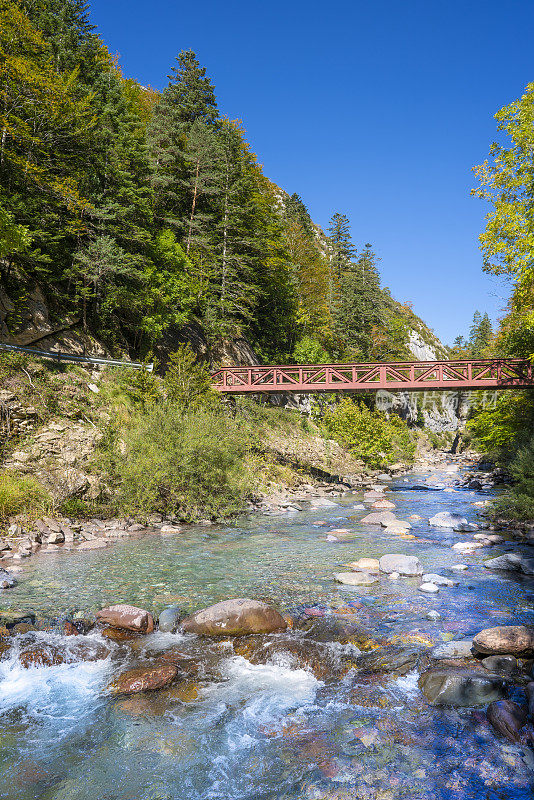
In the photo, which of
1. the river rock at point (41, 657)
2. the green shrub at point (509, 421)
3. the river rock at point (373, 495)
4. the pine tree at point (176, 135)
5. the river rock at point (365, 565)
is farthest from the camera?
the pine tree at point (176, 135)

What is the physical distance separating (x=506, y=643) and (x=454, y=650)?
66 cm

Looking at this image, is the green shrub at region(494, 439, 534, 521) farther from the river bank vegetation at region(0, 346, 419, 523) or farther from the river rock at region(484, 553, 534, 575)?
the river bank vegetation at region(0, 346, 419, 523)

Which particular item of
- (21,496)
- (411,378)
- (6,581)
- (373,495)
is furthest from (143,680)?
(411,378)

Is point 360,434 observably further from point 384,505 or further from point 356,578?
point 356,578

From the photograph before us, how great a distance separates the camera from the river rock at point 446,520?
15164mm

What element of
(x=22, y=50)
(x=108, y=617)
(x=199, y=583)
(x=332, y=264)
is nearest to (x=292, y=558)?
(x=199, y=583)

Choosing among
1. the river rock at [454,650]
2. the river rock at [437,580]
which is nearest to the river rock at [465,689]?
the river rock at [454,650]

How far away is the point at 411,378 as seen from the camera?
73.2ft

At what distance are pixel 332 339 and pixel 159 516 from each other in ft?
105

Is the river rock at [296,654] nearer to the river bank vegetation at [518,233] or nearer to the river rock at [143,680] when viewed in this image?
the river rock at [143,680]

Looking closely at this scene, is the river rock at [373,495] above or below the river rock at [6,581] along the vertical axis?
below

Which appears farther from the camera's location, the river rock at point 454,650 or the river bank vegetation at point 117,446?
the river bank vegetation at point 117,446

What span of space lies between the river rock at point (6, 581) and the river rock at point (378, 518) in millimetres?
10761

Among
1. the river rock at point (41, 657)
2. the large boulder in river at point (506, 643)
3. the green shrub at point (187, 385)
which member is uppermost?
the green shrub at point (187, 385)
